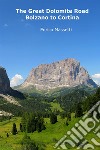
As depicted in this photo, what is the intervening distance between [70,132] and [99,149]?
1571 inches

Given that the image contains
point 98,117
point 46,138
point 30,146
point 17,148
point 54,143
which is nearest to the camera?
point 30,146

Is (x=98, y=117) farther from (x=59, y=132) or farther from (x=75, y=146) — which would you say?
(x=75, y=146)

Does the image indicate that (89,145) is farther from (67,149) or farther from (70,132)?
(70,132)

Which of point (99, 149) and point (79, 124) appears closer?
point (99, 149)

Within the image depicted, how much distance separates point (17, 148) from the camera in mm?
159000

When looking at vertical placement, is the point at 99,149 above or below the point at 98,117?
below

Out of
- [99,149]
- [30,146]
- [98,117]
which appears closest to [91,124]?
[98,117]

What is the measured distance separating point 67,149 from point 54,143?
19887 millimetres

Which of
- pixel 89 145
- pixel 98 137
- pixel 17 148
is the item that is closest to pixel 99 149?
pixel 89 145

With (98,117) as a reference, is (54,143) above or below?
below

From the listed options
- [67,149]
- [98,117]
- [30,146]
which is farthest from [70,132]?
[30,146]

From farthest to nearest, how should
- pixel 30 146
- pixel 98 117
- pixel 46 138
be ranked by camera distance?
pixel 98 117 < pixel 46 138 < pixel 30 146

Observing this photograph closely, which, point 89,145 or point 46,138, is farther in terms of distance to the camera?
point 46,138

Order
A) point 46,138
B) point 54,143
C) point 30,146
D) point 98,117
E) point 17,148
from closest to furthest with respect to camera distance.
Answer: point 30,146
point 17,148
point 54,143
point 46,138
point 98,117
